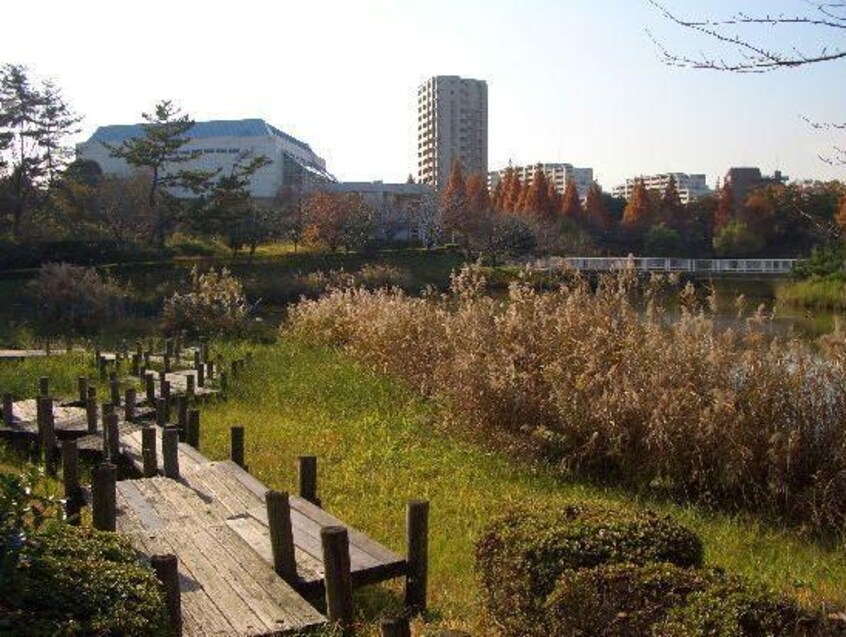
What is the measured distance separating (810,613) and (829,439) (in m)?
3.87

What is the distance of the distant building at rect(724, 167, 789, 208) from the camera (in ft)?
176

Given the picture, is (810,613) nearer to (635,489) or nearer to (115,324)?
(635,489)

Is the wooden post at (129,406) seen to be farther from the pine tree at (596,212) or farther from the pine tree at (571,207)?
the pine tree at (596,212)

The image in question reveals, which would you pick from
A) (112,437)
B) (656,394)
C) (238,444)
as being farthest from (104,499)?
(656,394)

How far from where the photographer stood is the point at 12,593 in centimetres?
277

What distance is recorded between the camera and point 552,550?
3.53 m

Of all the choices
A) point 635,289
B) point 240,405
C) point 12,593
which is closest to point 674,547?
point 12,593

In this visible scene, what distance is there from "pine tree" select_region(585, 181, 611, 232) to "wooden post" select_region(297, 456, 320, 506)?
156 ft

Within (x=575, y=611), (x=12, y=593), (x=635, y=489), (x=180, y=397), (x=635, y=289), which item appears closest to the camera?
(x=12, y=593)

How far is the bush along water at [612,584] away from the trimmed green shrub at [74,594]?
4.31 feet

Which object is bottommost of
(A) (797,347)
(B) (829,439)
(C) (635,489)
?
(C) (635,489)

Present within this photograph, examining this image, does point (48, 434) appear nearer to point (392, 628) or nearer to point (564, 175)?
point (392, 628)

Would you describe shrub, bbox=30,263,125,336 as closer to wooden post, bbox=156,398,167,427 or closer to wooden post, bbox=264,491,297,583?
wooden post, bbox=156,398,167,427

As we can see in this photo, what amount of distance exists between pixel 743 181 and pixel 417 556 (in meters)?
55.8
